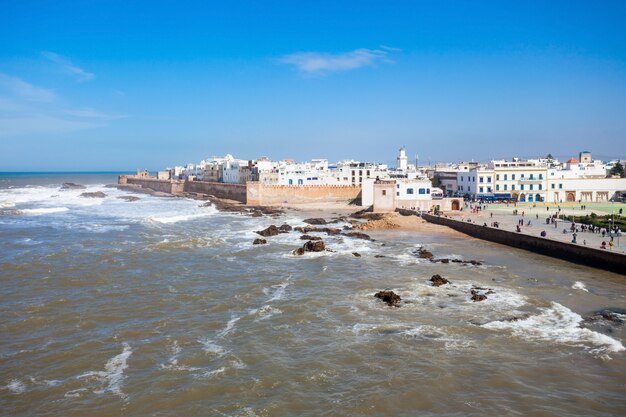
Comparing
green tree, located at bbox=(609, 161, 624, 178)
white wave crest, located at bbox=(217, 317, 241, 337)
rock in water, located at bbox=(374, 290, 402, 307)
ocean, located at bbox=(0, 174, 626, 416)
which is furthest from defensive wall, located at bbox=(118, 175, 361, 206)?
white wave crest, located at bbox=(217, 317, 241, 337)

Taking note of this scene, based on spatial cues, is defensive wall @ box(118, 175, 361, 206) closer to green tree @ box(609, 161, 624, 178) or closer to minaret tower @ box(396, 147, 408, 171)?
minaret tower @ box(396, 147, 408, 171)

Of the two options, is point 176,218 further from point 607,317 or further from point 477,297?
point 607,317

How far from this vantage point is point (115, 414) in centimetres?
1098

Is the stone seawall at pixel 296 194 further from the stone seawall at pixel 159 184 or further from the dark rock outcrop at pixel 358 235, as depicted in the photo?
the stone seawall at pixel 159 184

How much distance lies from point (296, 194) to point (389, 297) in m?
50.9

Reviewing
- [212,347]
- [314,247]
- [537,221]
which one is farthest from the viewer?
[537,221]

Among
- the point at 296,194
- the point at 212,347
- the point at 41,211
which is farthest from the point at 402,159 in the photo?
the point at 212,347

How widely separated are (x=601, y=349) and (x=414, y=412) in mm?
6956

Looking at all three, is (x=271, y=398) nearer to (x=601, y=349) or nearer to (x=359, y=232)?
(x=601, y=349)

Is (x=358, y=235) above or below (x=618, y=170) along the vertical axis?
below

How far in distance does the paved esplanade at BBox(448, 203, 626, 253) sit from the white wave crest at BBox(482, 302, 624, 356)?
35.7 ft

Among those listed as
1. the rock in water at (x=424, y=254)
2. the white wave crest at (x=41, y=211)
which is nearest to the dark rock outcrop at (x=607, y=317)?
the rock in water at (x=424, y=254)

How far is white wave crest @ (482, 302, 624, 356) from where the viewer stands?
1474 cm

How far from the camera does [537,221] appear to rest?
134 feet
